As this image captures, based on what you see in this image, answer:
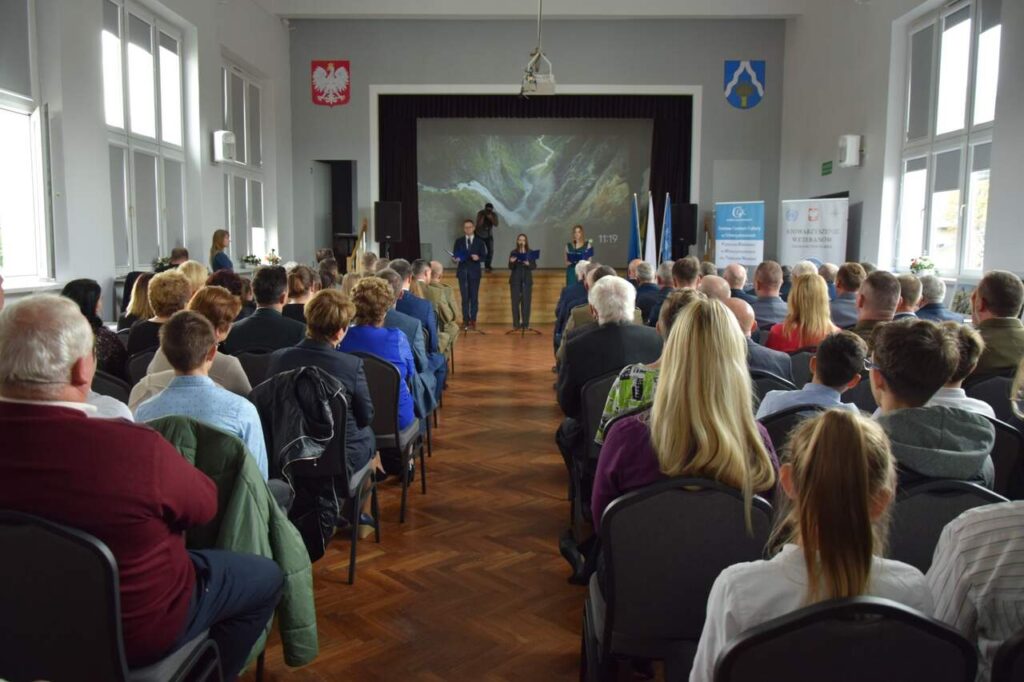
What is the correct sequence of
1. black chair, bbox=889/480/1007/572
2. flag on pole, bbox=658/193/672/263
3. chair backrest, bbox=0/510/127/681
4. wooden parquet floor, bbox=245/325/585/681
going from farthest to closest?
flag on pole, bbox=658/193/672/263
wooden parquet floor, bbox=245/325/585/681
black chair, bbox=889/480/1007/572
chair backrest, bbox=0/510/127/681

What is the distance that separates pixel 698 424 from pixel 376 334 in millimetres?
2321

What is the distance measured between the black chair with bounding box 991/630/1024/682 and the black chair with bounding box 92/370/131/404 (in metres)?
2.95

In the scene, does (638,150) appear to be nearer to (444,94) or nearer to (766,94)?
(766,94)

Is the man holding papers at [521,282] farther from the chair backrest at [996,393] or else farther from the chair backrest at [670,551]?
the chair backrest at [670,551]

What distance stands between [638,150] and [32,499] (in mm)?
14772

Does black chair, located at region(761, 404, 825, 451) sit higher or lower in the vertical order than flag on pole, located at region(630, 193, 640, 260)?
lower

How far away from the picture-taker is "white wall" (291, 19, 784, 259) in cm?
1334

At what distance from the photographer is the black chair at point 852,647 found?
1.18 metres

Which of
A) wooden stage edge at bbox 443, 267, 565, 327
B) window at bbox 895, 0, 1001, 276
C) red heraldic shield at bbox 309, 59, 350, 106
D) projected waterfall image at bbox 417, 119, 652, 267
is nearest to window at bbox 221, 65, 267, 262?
red heraldic shield at bbox 309, 59, 350, 106

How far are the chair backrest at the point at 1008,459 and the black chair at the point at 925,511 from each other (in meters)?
0.84

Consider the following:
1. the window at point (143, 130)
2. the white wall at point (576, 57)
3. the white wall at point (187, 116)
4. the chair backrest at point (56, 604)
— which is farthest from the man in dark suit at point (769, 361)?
the white wall at point (576, 57)

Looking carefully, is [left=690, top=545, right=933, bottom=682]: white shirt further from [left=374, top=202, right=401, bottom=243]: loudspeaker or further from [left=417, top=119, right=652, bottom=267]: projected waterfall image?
[left=417, top=119, right=652, bottom=267]: projected waterfall image

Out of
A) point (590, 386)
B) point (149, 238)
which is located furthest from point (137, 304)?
point (149, 238)

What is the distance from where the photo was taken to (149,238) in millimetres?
9234
